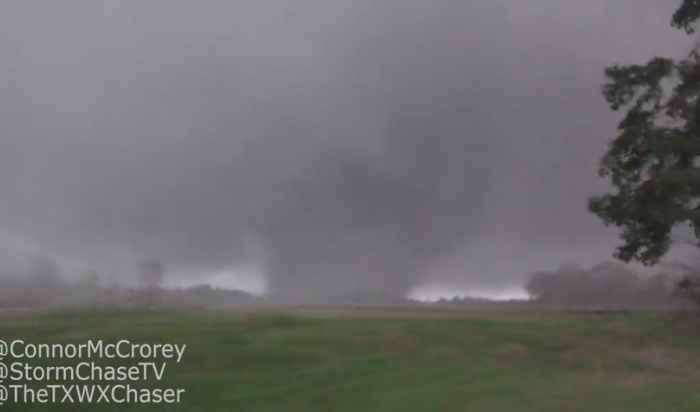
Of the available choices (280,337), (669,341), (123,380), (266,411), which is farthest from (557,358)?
(123,380)

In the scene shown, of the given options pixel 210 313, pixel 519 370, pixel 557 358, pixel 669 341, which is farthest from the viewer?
pixel 210 313

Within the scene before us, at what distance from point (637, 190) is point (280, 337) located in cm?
872

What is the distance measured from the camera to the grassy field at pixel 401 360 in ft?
33.3

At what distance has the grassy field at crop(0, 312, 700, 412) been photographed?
10156mm

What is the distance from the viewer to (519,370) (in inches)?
483

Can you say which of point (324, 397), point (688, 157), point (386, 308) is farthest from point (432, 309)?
point (324, 397)

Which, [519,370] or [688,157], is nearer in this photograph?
[519,370]

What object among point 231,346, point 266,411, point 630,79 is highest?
point 630,79

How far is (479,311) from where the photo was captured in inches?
753

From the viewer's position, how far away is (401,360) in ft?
40.6

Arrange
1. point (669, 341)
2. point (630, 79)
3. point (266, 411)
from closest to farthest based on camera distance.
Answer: point (266, 411) → point (669, 341) → point (630, 79)

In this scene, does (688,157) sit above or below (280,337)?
above

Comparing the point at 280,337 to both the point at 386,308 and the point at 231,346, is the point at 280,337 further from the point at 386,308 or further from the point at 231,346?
the point at 386,308

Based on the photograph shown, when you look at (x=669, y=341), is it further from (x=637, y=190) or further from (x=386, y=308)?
(x=386, y=308)
